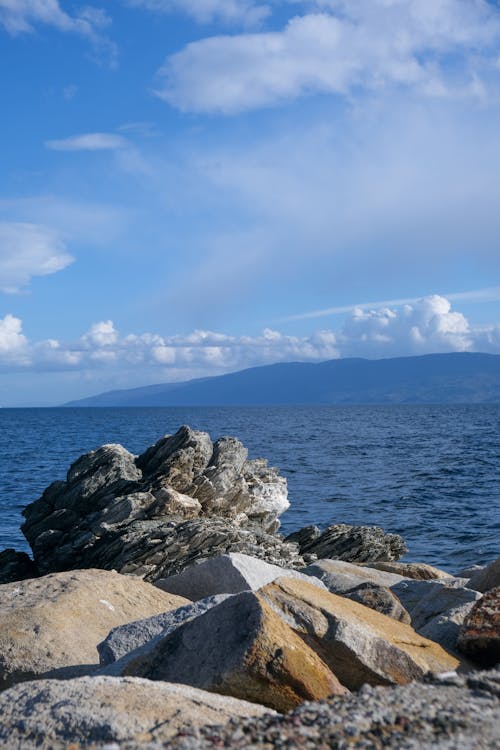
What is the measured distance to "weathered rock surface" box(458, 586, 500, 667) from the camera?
324 inches

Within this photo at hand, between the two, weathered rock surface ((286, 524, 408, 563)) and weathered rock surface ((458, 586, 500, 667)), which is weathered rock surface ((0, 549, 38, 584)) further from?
weathered rock surface ((458, 586, 500, 667))

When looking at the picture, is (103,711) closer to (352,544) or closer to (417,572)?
(417,572)

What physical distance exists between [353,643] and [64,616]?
11.9ft

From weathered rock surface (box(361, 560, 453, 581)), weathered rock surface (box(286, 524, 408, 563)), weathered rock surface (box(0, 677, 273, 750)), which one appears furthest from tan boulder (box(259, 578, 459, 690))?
weathered rock surface (box(286, 524, 408, 563))

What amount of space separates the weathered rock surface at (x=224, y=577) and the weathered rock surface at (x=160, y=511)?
638 centimetres

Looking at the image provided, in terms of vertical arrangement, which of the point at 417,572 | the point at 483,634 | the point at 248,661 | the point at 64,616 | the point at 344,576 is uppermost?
the point at 248,661

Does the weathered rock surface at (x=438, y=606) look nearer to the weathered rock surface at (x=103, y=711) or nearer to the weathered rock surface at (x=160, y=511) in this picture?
the weathered rock surface at (x=103, y=711)

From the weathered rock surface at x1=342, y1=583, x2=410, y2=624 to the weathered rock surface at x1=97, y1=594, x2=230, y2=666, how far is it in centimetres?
285

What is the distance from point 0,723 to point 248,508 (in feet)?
66.0

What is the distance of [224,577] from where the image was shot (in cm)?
1053

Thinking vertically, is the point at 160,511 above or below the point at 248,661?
Result: below

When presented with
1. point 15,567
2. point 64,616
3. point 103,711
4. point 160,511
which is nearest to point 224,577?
point 64,616

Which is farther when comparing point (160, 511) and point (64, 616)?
point (160, 511)

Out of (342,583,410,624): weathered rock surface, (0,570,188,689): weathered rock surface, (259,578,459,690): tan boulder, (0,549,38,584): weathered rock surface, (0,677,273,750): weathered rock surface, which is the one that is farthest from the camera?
(0,549,38,584): weathered rock surface
